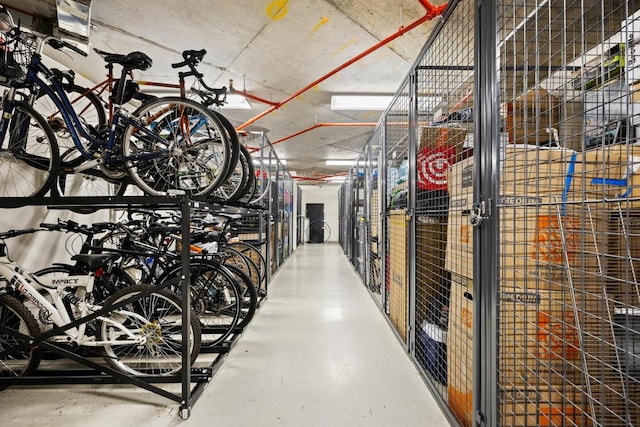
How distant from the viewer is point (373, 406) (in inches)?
72.0

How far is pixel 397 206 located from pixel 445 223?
1010mm

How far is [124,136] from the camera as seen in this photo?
2.00 metres

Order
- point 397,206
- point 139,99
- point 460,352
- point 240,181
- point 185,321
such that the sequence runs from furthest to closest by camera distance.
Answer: point 397,206 < point 240,181 < point 139,99 < point 185,321 < point 460,352

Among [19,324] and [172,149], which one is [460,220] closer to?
[172,149]

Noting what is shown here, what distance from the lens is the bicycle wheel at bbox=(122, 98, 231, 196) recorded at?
197 centimetres

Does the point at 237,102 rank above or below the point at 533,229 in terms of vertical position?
above

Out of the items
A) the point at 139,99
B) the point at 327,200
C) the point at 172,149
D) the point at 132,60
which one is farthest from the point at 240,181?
the point at 327,200

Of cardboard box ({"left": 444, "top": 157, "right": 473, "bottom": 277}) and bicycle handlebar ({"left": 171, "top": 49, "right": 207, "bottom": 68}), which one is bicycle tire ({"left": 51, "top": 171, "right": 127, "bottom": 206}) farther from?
cardboard box ({"left": 444, "top": 157, "right": 473, "bottom": 277})

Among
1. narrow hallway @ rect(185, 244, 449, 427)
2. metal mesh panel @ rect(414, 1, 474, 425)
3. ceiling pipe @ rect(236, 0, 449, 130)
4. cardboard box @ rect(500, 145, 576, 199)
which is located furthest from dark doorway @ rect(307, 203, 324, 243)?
cardboard box @ rect(500, 145, 576, 199)

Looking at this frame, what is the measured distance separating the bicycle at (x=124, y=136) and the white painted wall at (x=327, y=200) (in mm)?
11761

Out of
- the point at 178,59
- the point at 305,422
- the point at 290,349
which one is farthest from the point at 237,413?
the point at 178,59

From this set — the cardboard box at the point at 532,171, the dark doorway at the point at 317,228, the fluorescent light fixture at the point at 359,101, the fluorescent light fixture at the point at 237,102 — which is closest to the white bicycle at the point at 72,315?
the cardboard box at the point at 532,171

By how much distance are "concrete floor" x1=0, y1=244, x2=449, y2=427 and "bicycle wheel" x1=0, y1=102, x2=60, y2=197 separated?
4.14 feet

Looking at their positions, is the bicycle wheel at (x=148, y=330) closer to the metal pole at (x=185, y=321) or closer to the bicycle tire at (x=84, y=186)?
the metal pole at (x=185, y=321)
